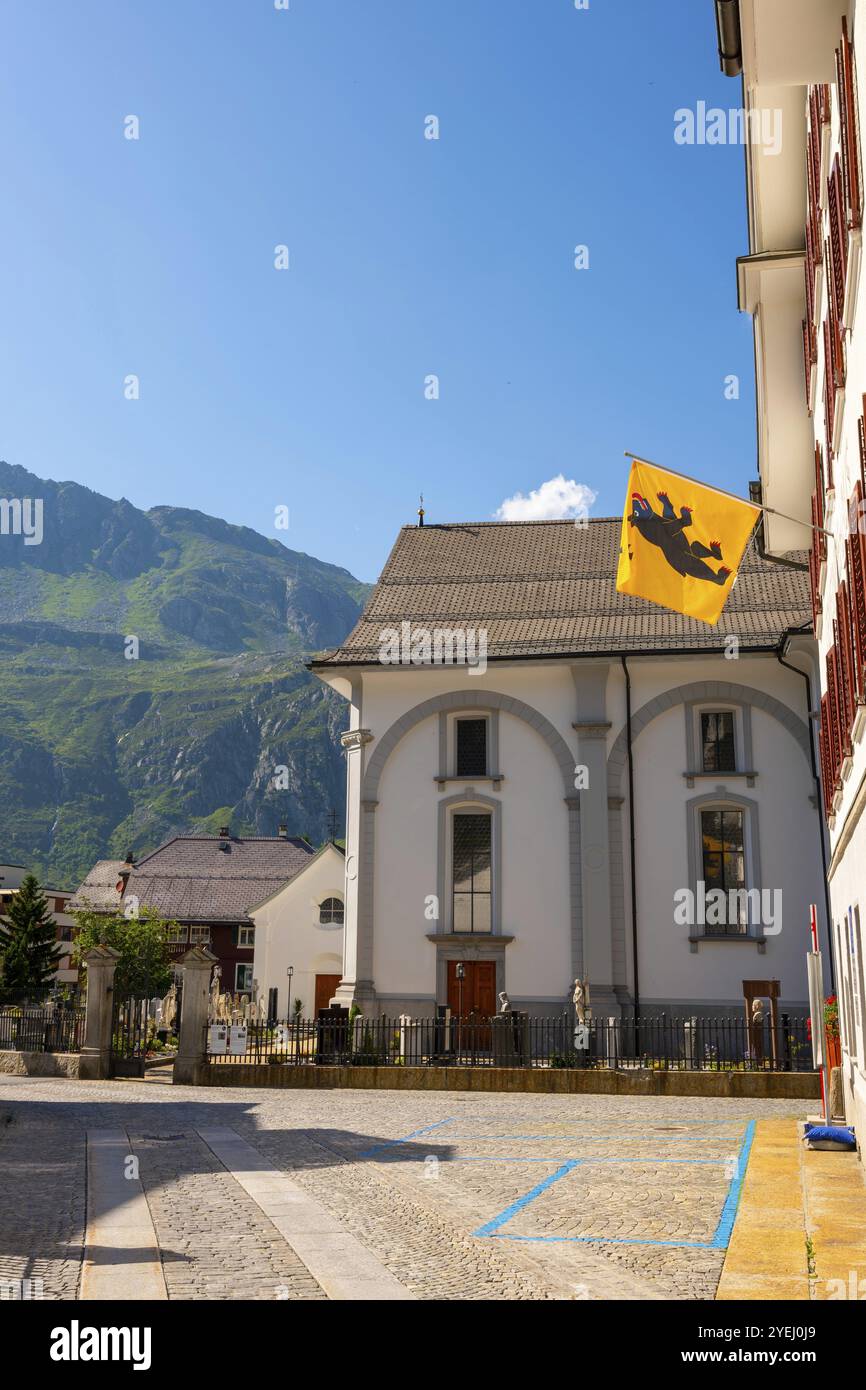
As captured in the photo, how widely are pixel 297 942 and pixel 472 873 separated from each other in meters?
30.7

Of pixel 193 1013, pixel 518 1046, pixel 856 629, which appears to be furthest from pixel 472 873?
pixel 856 629

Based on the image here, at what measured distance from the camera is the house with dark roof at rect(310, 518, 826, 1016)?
31.7 metres

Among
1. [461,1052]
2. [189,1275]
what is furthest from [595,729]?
[189,1275]

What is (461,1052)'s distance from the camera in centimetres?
2688

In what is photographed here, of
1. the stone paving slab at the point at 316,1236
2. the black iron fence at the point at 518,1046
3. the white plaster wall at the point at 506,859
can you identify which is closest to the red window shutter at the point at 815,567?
the black iron fence at the point at 518,1046

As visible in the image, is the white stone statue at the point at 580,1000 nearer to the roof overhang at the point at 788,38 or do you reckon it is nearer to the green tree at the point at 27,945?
the roof overhang at the point at 788,38

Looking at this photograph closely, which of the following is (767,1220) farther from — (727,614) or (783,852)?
(727,614)

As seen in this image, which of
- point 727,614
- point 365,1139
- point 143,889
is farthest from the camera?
point 143,889

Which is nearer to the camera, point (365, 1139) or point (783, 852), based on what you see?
point (365, 1139)

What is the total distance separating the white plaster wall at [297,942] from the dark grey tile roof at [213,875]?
20.0m

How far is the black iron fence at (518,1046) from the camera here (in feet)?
81.5

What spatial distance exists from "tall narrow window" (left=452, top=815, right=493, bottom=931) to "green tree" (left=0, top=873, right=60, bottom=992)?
154 ft

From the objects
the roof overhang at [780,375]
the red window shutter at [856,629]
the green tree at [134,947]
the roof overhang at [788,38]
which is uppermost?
the roof overhang at [780,375]
